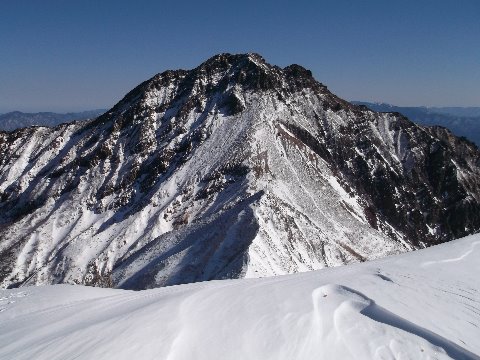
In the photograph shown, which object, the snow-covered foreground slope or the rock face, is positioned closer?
the snow-covered foreground slope

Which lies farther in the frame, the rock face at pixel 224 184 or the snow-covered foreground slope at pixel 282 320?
the rock face at pixel 224 184

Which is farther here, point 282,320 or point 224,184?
point 224,184

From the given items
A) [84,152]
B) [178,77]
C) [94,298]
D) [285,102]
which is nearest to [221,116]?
[285,102]

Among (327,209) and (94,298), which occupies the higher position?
(94,298)

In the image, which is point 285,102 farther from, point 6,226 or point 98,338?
point 98,338

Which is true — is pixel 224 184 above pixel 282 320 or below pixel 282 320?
below
